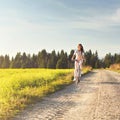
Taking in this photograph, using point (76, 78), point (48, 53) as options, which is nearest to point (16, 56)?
point (48, 53)

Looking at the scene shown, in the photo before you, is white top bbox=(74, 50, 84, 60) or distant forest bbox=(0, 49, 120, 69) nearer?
white top bbox=(74, 50, 84, 60)

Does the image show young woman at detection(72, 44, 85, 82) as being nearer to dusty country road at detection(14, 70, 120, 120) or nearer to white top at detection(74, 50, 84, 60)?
white top at detection(74, 50, 84, 60)

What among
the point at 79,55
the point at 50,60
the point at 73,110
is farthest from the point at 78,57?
the point at 50,60

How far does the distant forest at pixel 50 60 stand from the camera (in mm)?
141125

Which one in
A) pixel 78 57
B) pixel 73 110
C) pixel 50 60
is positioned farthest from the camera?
pixel 50 60

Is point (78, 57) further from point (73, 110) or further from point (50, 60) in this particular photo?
point (50, 60)

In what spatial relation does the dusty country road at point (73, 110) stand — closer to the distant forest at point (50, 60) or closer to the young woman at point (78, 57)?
the young woman at point (78, 57)

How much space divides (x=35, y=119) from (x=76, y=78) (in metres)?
11.7

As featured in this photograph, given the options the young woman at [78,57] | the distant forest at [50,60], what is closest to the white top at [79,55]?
the young woman at [78,57]

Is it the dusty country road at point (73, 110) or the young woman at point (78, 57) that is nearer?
the dusty country road at point (73, 110)

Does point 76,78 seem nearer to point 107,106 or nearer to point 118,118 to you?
point 107,106

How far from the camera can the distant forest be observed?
141 m

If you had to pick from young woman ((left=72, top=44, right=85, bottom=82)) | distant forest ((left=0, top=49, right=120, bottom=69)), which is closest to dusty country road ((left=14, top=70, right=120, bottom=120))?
young woman ((left=72, top=44, right=85, bottom=82))

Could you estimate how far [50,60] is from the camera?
14338cm
